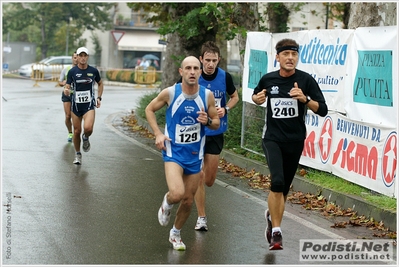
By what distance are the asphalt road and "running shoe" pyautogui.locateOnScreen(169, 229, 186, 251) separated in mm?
59

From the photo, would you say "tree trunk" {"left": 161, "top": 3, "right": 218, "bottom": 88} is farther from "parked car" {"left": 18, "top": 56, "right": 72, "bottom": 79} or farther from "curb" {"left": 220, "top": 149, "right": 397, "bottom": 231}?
"parked car" {"left": 18, "top": 56, "right": 72, "bottom": 79}

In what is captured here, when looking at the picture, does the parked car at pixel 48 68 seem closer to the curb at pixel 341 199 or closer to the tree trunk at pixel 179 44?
the tree trunk at pixel 179 44

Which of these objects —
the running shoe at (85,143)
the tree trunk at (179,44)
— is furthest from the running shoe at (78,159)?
the tree trunk at (179,44)

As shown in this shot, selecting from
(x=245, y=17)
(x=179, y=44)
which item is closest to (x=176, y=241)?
(x=245, y=17)

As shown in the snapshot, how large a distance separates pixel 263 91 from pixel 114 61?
6666 centimetres

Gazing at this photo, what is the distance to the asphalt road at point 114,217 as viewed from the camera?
25.0 feet

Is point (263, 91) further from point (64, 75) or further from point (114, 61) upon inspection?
point (114, 61)

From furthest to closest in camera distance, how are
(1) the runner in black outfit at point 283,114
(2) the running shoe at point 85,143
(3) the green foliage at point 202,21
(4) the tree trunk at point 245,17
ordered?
1. (4) the tree trunk at point 245,17
2. (3) the green foliage at point 202,21
3. (2) the running shoe at point 85,143
4. (1) the runner in black outfit at point 283,114

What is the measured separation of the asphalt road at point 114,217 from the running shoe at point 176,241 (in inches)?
2.3

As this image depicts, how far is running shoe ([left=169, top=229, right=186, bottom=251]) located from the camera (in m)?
7.88

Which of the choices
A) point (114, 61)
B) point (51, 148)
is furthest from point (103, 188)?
point (114, 61)

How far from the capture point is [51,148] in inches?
623

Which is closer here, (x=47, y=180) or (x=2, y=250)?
(x=2, y=250)

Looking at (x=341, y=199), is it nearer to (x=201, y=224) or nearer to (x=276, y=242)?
(x=201, y=224)
